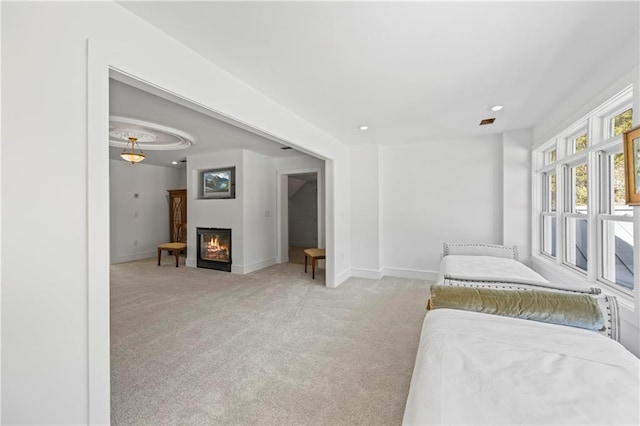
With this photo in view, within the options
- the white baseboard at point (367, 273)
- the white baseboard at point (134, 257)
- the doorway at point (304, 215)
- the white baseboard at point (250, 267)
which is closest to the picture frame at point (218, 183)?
the white baseboard at point (250, 267)

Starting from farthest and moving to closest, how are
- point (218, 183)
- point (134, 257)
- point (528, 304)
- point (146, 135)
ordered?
point (134, 257) < point (218, 183) < point (146, 135) < point (528, 304)

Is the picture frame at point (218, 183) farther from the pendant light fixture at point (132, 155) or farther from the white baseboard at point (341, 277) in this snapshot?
the white baseboard at point (341, 277)

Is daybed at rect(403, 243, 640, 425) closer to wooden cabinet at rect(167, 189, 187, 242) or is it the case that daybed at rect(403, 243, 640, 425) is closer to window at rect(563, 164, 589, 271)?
window at rect(563, 164, 589, 271)

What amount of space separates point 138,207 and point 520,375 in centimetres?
794

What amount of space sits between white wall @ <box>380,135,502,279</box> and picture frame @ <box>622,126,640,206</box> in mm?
2609

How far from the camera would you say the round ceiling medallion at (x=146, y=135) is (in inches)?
140

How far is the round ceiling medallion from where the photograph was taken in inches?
140

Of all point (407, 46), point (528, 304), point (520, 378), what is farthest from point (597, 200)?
point (520, 378)

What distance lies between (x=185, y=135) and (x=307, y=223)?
5.58 m

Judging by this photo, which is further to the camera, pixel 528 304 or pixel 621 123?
pixel 621 123

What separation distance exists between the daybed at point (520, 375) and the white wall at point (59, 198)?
4.98 ft

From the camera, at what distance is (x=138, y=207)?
689cm

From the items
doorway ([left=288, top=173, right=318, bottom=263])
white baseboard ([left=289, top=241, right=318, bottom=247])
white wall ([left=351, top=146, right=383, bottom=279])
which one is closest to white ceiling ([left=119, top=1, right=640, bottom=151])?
white wall ([left=351, top=146, right=383, bottom=279])

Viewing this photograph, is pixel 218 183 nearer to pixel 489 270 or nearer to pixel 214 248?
pixel 214 248
